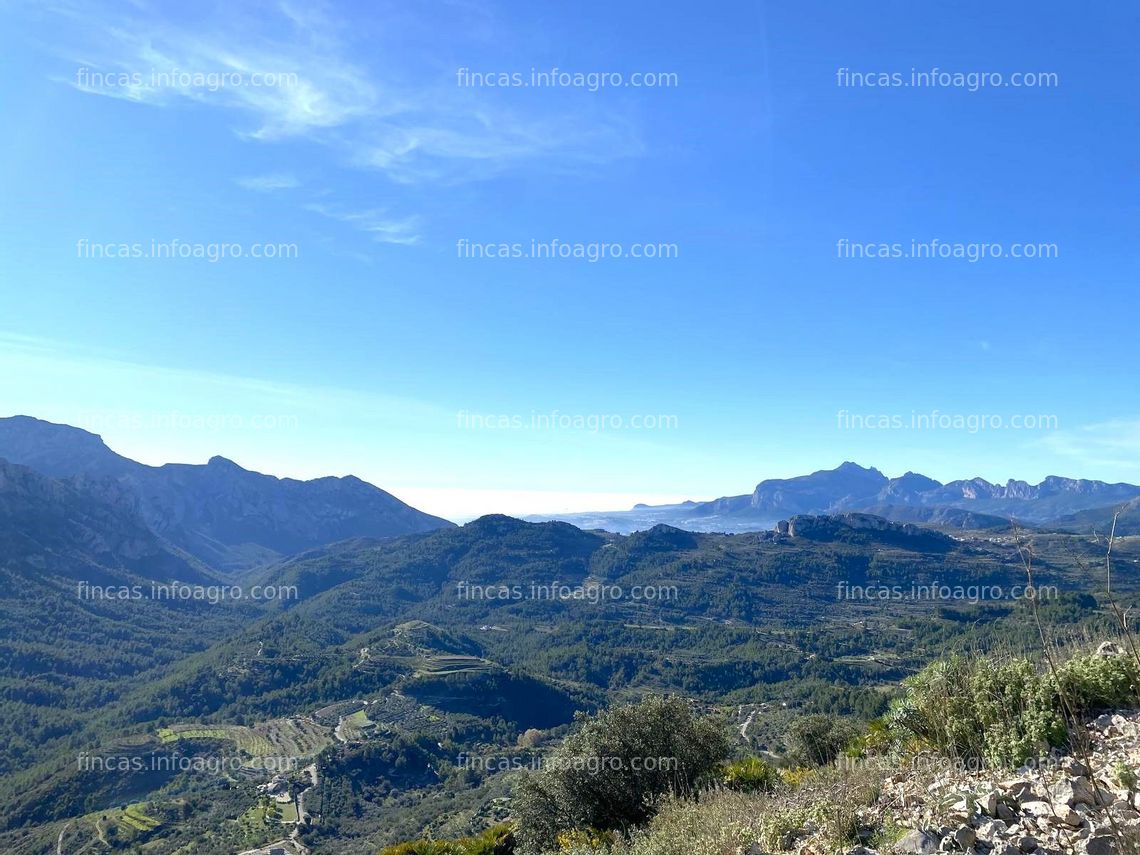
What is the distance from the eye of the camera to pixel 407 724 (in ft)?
354

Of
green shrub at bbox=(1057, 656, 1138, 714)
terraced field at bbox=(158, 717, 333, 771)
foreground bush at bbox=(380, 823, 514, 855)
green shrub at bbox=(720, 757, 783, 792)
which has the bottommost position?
terraced field at bbox=(158, 717, 333, 771)

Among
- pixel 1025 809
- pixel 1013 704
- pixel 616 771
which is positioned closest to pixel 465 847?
pixel 616 771

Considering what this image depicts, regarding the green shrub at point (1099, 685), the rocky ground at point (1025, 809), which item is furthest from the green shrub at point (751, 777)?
the rocky ground at point (1025, 809)

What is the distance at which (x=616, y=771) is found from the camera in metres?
17.2

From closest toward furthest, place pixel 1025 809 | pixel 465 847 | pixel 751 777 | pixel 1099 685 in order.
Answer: pixel 1025 809 → pixel 1099 685 → pixel 751 777 → pixel 465 847

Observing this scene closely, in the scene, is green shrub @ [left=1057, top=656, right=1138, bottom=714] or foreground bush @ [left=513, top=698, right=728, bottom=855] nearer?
green shrub @ [left=1057, top=656, right=1138, bottom=714]

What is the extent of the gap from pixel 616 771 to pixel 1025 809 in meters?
12.1

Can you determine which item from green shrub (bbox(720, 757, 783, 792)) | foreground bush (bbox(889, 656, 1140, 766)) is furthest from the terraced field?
foreground bush (bbox(889, 656, 1140, 766))

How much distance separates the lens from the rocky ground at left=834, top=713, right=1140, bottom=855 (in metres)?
6.07

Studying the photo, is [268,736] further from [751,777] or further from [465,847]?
[751,777]

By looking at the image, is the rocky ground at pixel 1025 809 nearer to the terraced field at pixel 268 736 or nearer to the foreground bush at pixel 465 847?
the foreground bush at pixel 465 847

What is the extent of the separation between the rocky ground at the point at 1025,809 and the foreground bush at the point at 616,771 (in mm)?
8451

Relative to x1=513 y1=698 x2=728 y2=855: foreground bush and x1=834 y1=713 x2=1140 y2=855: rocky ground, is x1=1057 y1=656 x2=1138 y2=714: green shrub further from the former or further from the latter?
x1=513 y1=698 x2=728 y2=855: foreground bush

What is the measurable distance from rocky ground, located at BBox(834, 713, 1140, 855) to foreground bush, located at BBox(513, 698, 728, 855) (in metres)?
8.45
